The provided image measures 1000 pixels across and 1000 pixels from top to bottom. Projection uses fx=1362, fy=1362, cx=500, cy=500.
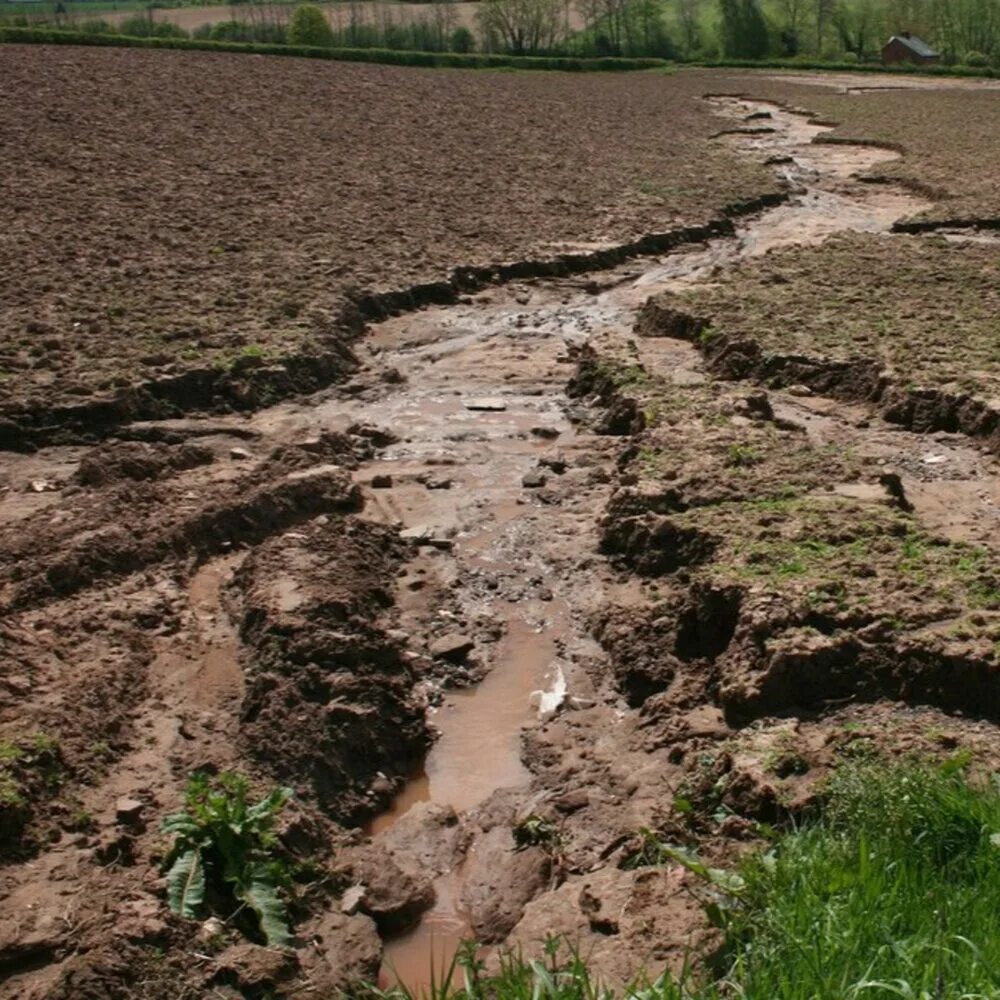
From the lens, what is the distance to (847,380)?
10.0 m

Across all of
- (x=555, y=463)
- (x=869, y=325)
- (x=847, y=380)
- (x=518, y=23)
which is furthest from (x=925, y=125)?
→ (x=518, y=23)

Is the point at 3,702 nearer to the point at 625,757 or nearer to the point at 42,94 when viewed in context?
the point at 625,757

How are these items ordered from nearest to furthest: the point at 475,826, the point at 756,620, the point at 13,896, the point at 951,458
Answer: the point at 13,896 → the point at 475,826 → the point at 756,620 → the point at 951,458

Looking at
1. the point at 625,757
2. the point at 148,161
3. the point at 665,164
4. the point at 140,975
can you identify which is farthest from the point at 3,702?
the point at 665,164

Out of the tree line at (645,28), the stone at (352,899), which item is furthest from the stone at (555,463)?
the tree line at (645,28)

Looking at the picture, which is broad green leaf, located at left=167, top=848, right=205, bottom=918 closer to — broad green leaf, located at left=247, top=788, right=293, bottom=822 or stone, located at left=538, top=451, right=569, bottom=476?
broad green leaf, located at left=247, top=788, right=293, bottom=822

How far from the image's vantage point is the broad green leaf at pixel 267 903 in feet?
15.0

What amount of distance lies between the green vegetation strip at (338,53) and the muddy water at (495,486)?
27.3 m

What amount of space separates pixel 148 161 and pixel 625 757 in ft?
49.7

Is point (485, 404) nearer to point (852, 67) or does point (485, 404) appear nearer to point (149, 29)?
point (852, 67)

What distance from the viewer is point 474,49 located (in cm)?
6081

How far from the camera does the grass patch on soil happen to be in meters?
10.0

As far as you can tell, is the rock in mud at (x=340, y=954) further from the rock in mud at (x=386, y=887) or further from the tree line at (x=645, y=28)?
the tree line at (x=645, y=28)

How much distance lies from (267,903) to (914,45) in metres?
65.7
